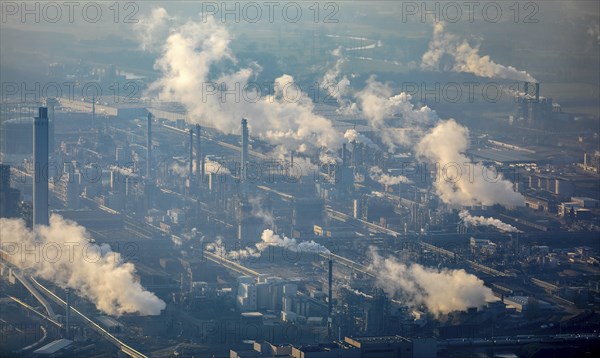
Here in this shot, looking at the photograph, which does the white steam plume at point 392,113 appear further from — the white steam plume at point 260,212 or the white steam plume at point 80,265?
the white steam plume at point 80,265

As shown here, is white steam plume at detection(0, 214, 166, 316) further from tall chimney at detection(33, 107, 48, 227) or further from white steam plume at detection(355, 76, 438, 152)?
white steam plume at detection(355, 76, 438, 152)

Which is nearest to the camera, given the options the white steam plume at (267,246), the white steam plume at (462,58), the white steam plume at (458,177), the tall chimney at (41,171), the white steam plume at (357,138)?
the white steam plume at (267,246)

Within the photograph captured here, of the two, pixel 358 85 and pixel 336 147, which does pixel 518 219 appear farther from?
pixel 358 85

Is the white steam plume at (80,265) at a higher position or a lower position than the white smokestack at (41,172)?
lower

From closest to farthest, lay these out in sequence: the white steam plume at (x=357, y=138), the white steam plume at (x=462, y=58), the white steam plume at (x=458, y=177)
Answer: the white steam plume at (x=458, y=177)
the white steam plume at (x=357, y=138)
the white steam plume at (x=462, y=58)

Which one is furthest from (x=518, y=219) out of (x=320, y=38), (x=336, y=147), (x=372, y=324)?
(x=320, y=38)

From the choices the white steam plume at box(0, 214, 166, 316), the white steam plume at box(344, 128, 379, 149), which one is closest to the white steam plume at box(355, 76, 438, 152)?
the white steam plume at box(344, 128, 379, 149)

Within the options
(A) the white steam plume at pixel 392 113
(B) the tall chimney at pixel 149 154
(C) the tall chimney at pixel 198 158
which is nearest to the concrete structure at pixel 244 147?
(C) the tall chimney at pixel 198 158
